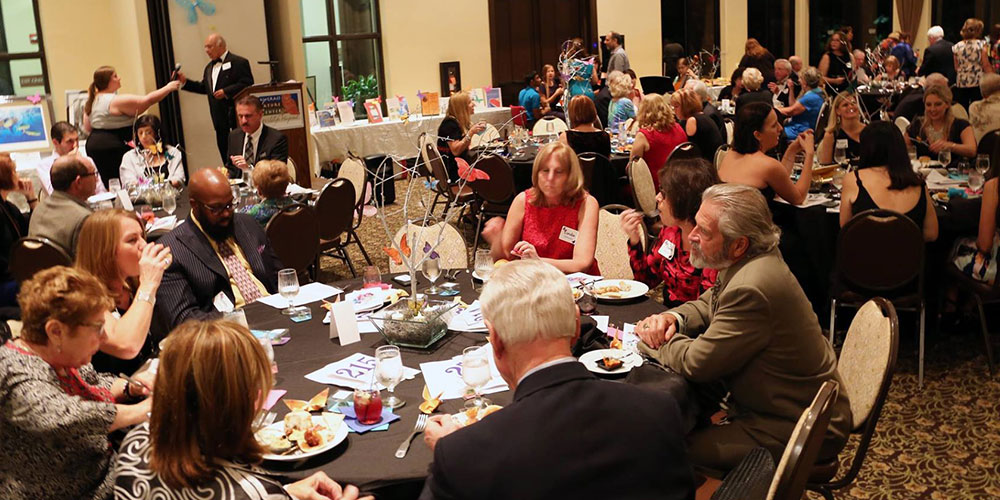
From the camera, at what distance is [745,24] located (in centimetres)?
1705

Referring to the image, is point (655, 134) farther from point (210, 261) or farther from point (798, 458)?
point (798, 458)

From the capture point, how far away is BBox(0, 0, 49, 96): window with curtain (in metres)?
9.77

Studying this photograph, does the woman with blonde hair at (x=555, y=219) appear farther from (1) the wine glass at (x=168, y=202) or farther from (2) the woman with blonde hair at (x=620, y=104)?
(2) the woman with blonde hair at (x=620, y=104)

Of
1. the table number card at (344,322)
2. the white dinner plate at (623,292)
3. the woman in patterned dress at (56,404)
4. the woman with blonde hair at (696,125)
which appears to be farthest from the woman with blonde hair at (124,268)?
the woman with blonde hair at (696,125)

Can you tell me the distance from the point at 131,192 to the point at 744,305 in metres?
5.30

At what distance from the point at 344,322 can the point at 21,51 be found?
8.62 meters

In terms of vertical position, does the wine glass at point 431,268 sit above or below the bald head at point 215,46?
below

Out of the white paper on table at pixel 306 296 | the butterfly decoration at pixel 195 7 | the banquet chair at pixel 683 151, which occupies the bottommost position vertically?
the white paper on table at pixel 306 296

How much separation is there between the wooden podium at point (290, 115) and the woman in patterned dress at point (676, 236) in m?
6.09

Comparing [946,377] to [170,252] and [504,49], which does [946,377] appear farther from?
[504,49]

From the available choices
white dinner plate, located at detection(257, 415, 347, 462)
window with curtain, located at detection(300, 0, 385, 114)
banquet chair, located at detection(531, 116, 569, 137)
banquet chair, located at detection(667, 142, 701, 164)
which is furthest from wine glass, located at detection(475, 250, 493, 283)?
window with curtain, located at detection(300, 0, 385, 114)

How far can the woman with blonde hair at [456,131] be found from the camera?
8531 millimetres

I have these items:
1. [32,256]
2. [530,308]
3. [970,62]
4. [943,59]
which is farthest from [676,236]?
[943,59]

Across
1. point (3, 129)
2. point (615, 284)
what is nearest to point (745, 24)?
point (3, 129)
